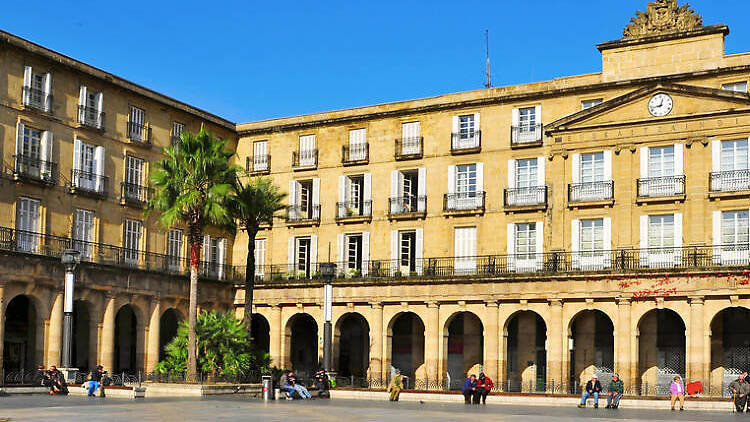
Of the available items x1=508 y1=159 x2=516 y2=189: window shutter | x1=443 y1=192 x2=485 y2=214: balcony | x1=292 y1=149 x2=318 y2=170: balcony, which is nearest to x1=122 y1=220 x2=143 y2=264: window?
x1=292 y1=149 x2=318 y2=170: balcony

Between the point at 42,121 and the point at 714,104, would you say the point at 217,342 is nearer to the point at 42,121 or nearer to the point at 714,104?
the point at 42,121

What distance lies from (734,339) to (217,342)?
918 inches

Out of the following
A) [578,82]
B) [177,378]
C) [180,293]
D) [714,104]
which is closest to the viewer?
[177,378]

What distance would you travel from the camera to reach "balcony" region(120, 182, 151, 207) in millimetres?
54094

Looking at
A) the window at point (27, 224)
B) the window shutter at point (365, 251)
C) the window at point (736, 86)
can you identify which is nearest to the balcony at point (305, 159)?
the window shutter at point (365, 251)

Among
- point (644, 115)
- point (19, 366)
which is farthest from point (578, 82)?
point (19, 366)

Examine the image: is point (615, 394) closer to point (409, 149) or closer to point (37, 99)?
point (409, 149)

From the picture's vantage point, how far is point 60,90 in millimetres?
50531

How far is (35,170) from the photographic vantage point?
49.1 metres

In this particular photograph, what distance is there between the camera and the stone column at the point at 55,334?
159 feet

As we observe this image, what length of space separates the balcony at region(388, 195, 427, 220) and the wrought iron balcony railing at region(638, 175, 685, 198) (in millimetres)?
11437

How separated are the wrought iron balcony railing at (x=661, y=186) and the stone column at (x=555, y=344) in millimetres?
6436

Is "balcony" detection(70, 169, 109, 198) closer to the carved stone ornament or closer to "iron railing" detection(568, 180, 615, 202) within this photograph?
"iron railing" detection(568, 180, 615, 202)

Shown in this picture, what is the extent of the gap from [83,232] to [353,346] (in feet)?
57.4
